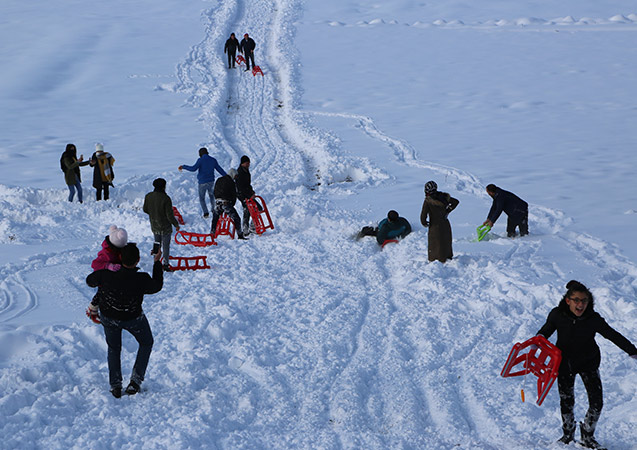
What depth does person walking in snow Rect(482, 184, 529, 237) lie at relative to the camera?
1125cm

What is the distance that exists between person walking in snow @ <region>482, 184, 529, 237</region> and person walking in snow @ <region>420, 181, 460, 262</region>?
115 centimetres

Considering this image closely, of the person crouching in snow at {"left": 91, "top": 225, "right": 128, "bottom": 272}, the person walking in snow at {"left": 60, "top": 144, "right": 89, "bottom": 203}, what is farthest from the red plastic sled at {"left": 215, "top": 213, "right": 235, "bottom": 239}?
the person crouching in snow at {"left": 91, "top": 225, "right": 128, "bottom": 272}

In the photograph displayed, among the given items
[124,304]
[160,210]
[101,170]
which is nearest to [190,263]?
[160,210]

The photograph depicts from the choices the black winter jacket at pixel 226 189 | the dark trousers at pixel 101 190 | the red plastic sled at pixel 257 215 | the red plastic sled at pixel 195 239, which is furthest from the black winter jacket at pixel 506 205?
the dark trousers at pixel 101 190

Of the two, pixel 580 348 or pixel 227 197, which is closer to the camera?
pixel 580 348

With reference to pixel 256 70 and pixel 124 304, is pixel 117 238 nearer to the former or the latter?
pixel 124 304

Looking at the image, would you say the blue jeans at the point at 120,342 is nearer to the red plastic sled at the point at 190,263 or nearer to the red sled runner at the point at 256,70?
the red plastic sled at the point at 190,263

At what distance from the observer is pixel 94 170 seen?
46.8 feet

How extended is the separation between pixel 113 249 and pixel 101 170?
838 centimetres

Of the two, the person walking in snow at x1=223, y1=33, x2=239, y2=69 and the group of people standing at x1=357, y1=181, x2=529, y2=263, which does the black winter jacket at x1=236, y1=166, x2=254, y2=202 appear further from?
the person walking in snow at x1=223, y1=33, x2=239, y2=69

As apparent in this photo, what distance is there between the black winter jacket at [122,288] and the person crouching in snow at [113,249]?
97 millimetres

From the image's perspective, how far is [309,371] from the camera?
23.6 feet

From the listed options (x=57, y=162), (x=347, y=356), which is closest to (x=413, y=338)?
(x=347, y=356)

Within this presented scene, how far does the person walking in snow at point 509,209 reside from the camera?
11250 millimetres
